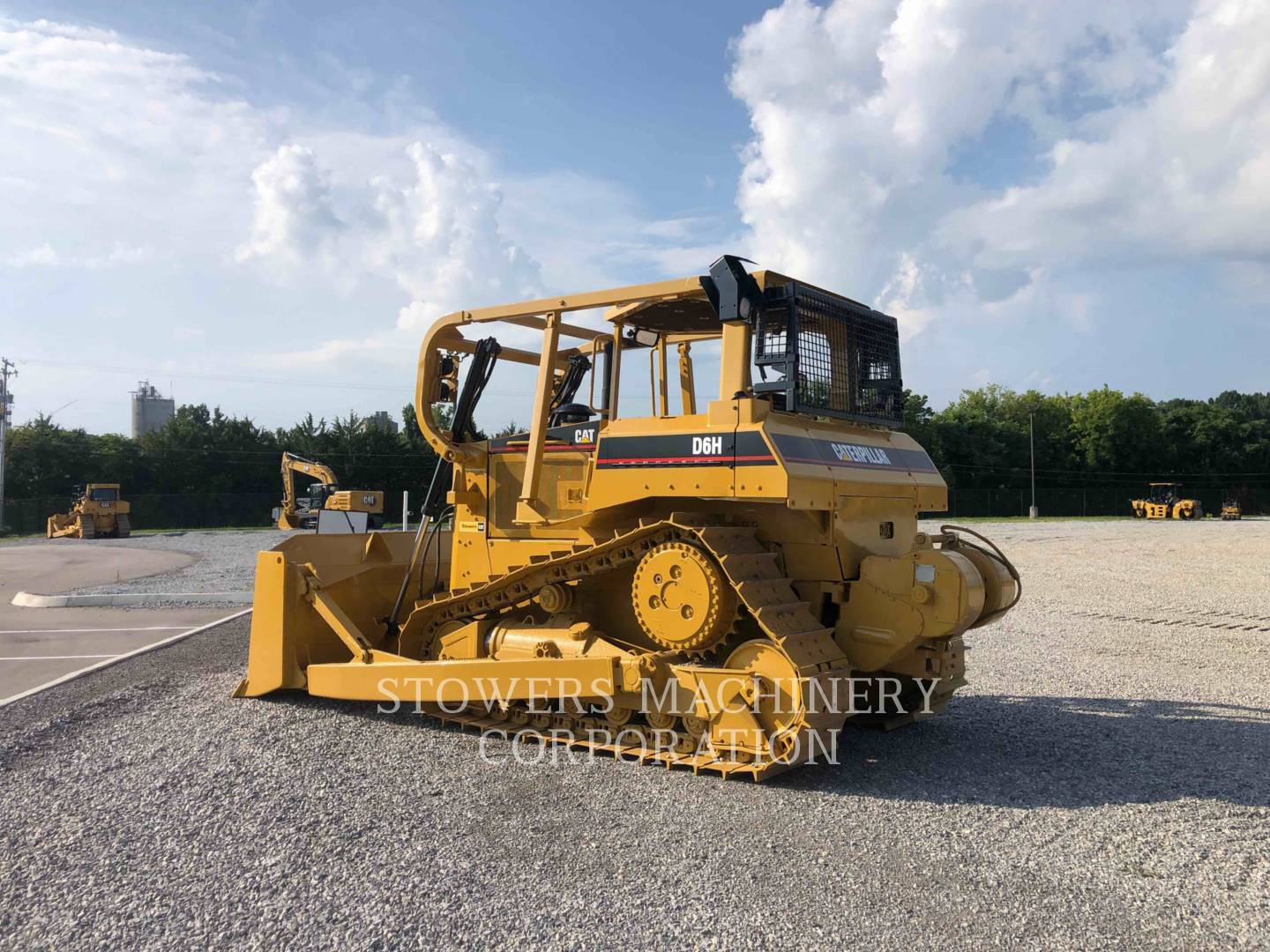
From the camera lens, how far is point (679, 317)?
21.8ft

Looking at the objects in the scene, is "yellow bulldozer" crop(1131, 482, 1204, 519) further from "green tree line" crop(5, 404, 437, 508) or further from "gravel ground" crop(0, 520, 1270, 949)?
"gravel ground" crop(0, 520, 1270, 949)

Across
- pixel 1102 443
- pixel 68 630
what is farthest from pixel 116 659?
pixel 1102 443

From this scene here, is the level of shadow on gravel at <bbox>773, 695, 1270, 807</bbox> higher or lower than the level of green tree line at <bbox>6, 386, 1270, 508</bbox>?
lower

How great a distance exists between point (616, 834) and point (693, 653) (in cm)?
136

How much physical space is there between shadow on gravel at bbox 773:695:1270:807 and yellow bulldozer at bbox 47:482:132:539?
128 ft

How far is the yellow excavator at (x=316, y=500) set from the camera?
1234 inches

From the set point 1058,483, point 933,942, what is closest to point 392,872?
point 933,942

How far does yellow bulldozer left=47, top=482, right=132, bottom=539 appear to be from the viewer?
122 feet

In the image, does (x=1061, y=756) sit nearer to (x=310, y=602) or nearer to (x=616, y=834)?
(x=616, y=834)

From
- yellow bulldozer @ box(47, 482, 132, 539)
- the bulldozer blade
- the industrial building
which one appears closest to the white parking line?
the bulldozer blade

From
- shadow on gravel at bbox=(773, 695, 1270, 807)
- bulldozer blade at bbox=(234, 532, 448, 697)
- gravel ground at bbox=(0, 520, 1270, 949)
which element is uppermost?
bulldozer blade at bbox=(234, 532, 448, 697)

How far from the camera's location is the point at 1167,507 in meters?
55.3

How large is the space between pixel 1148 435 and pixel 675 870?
79138 mm

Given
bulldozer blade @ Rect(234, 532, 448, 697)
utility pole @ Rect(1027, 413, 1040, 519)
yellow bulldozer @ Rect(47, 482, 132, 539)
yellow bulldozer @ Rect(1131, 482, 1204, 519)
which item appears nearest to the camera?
bulldozer blade @ Rect(234, 532, 448, 697)
